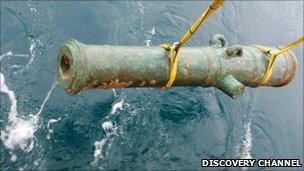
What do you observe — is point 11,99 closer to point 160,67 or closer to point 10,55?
point 10,55

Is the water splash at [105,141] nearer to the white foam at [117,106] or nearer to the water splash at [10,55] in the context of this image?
the white foam at [117,106]

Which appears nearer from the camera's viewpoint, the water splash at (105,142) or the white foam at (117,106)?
the water splash at (105,142)

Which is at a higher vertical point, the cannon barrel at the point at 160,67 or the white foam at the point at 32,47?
the white foam at the point at 32,47

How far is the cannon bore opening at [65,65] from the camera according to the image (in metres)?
5.62

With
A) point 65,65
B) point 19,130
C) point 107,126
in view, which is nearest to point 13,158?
point 19,130

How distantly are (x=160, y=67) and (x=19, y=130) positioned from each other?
140 inches

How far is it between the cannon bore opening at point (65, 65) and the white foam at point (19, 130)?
A: 9.34 feet

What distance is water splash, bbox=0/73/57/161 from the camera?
809 cm

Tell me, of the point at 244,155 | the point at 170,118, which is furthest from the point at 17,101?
the point at 244,155

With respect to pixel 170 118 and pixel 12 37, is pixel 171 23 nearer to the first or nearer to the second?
pixel 170 118

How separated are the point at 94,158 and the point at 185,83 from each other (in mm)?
2613

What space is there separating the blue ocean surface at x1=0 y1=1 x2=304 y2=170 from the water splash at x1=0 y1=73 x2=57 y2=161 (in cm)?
2

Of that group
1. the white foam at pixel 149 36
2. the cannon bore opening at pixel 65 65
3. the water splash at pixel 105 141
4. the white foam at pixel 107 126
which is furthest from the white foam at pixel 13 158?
the white foam at pixel 149 36

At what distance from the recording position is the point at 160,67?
598 centimetres
